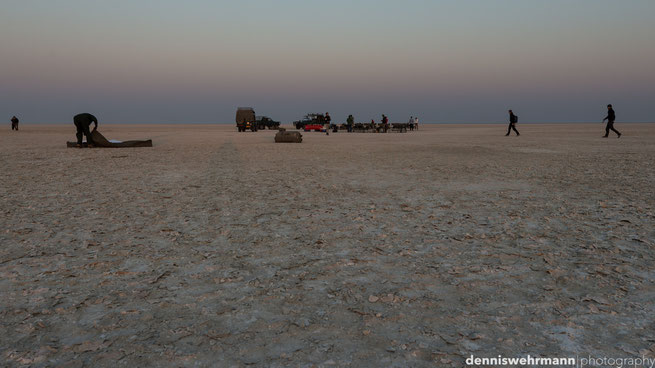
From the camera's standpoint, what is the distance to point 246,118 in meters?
42.8

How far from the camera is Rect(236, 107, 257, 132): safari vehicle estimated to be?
140 ft

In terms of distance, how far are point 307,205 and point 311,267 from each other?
2584 mm

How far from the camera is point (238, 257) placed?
12.7 ft

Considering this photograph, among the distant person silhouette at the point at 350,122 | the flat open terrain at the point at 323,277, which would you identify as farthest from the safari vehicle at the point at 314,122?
the flat open terrain at the point at 323,277

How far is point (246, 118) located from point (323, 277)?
4123cm

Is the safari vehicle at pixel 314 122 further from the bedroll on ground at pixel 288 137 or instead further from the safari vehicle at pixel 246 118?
the bedroll on ground at pixel 288 137

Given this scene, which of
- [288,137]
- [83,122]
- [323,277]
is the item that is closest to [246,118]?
Answer: [288,137]

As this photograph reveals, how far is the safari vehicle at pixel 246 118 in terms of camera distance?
42.8 m

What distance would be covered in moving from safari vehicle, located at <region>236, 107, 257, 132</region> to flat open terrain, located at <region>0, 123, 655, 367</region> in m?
36.5

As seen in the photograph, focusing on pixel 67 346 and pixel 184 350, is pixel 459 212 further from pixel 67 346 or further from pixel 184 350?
pixel 67 346

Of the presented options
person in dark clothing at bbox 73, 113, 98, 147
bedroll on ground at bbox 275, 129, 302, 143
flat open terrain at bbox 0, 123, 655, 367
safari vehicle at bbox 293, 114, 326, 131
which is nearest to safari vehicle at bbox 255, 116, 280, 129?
safari vehicle at bbox 293, 114, 326, 131

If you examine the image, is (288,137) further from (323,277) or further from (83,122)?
(323,277)

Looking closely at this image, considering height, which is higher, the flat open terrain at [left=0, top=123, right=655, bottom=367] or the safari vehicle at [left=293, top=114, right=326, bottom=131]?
the safari vehicle at [left=293, top=114, right=326, bottom=131]

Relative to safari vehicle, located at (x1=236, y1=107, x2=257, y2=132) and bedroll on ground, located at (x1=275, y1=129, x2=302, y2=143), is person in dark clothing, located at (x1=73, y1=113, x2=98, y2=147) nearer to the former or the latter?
bedroll on ground, located at (x1=275, y1=129, x2=302, y2=143)
